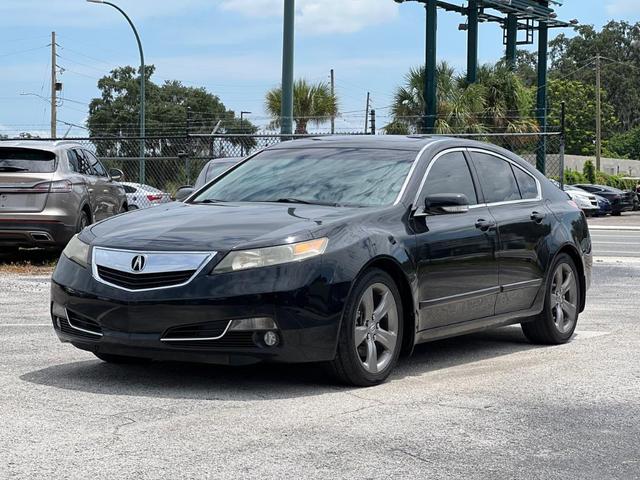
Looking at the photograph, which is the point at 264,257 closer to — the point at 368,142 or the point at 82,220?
the point at 368,142

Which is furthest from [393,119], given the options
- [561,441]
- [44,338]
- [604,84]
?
[604,84]

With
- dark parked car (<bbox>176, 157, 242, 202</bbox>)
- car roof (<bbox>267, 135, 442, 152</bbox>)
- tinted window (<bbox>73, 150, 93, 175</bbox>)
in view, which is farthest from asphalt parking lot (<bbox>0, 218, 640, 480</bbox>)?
dark parked car (<bbox>176, 157, 242, 202</bbox>)

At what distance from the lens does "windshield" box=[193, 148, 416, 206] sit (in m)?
7.56

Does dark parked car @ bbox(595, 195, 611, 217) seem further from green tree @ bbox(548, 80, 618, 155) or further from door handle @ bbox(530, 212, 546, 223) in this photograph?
green tree @ bbox(548, 80, 618, 155)

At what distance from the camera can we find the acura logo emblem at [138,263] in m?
6.57

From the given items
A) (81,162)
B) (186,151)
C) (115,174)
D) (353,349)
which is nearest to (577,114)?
(186,151)

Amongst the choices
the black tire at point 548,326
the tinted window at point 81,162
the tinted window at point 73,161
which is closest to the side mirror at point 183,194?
the black tire at point 548,326

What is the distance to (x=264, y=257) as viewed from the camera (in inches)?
Answer: 256

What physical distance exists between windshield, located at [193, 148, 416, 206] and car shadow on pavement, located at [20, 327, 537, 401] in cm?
110

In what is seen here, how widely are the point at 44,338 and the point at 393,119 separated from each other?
32.0 m

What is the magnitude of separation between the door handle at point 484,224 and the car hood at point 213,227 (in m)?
1.18

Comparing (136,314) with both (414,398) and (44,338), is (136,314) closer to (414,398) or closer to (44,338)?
(414,398)

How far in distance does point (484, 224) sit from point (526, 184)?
108cm

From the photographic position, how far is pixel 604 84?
125 metres
